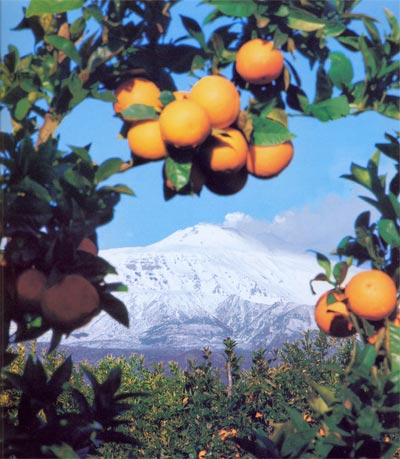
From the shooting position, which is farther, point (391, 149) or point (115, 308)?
point (391, 149)

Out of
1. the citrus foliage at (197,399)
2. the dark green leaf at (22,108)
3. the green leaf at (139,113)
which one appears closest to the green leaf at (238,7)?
the green leaf at (139,113)

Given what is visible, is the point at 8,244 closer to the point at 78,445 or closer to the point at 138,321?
the point at 78,445

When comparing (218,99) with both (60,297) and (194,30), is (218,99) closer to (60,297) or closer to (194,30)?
(194,30)

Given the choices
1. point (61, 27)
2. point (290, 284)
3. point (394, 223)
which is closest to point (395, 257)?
point (394, 223)

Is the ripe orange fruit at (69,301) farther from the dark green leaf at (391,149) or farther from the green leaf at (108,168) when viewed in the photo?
the dark green leaf at (391,149)

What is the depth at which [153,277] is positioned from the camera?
393 feet

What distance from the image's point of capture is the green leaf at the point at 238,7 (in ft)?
5.90

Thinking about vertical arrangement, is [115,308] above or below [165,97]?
below

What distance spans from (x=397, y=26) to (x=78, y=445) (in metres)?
1.64

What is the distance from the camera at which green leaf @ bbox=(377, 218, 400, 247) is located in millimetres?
1960

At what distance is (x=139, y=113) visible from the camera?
68.7 inches

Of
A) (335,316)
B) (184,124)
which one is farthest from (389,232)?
(184,124)

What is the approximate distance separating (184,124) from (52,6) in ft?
1.99

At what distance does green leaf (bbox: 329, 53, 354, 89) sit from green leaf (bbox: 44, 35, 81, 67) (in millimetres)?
769
